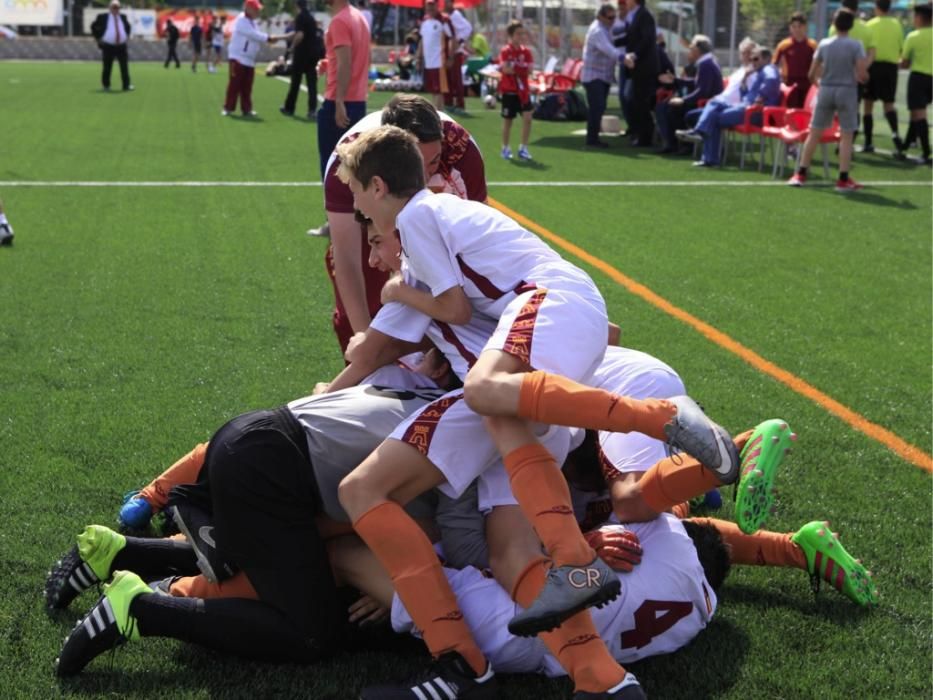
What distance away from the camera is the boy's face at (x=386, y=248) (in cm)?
348

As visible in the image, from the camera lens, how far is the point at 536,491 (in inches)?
112

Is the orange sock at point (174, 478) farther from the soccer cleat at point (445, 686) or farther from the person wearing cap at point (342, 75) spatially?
the person wearing cap at point (342, 75)

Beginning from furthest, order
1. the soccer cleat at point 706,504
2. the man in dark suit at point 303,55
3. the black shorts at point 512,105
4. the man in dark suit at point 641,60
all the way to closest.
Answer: the man in dark suit at point 303,55 → the man in dark suit at point 641,60 → the black shorts at point 512,105 → the soccer cleat at point 706,504

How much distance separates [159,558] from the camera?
3428mm

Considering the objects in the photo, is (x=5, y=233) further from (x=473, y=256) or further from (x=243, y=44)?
(x=243, y=44)

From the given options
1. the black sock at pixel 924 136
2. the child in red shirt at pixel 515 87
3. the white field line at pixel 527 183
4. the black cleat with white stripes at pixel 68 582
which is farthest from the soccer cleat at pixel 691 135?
the black cleat with white stripes at pixel 68 582

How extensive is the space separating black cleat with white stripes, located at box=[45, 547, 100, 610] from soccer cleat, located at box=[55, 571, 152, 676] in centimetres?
31

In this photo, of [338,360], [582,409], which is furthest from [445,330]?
[338,360]

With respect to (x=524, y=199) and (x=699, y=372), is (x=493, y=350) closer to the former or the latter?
(x=699, y=372)

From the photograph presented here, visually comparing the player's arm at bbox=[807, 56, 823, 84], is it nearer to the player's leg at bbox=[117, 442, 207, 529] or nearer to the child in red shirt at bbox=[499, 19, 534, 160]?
the child in red shirt at bbox=[499, 19, 534, 160]

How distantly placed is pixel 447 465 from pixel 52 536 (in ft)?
4.84

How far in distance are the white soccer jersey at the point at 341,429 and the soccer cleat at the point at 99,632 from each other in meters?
0.57

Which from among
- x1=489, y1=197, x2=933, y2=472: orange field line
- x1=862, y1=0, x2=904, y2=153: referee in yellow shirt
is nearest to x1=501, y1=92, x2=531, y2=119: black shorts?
x1=862, y1=0, x2=904, y2=153: referee in yellow shirt

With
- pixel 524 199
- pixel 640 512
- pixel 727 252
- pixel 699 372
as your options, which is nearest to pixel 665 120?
pixel 524 199
